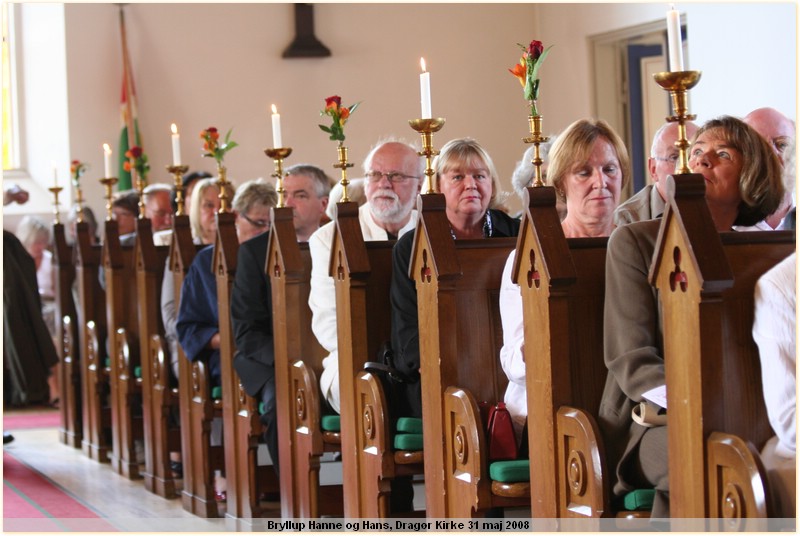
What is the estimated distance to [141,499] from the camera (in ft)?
18.6

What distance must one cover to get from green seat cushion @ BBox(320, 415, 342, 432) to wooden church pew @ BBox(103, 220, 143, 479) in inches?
85.4

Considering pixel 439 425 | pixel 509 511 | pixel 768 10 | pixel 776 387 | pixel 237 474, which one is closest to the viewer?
pixel 776 387

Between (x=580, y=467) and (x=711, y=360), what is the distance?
21.2 inches

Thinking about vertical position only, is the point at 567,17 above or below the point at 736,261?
above

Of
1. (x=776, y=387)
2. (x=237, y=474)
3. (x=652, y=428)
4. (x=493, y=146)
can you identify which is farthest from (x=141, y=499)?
(x=493, y=146)

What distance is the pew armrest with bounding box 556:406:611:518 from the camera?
274 centimetres

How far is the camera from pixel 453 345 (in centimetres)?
339

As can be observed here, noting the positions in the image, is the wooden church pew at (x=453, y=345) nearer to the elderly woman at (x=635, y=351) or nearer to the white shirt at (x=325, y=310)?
the elderly woman at (x=635, y=351)

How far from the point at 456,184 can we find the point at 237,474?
5.45ft

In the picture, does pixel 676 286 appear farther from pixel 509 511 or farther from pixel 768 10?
pixel 768 10

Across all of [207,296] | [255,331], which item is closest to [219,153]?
[207,296]

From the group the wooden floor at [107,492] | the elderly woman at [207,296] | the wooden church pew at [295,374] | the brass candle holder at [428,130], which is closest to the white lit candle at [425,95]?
the brass candle holder at [428,130]

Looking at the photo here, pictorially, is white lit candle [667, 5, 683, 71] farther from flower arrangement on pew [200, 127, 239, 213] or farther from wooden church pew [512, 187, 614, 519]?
flower arrangement on pew [200, 127, 239, 213]

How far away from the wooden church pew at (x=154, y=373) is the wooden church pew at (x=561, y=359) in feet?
10.2
